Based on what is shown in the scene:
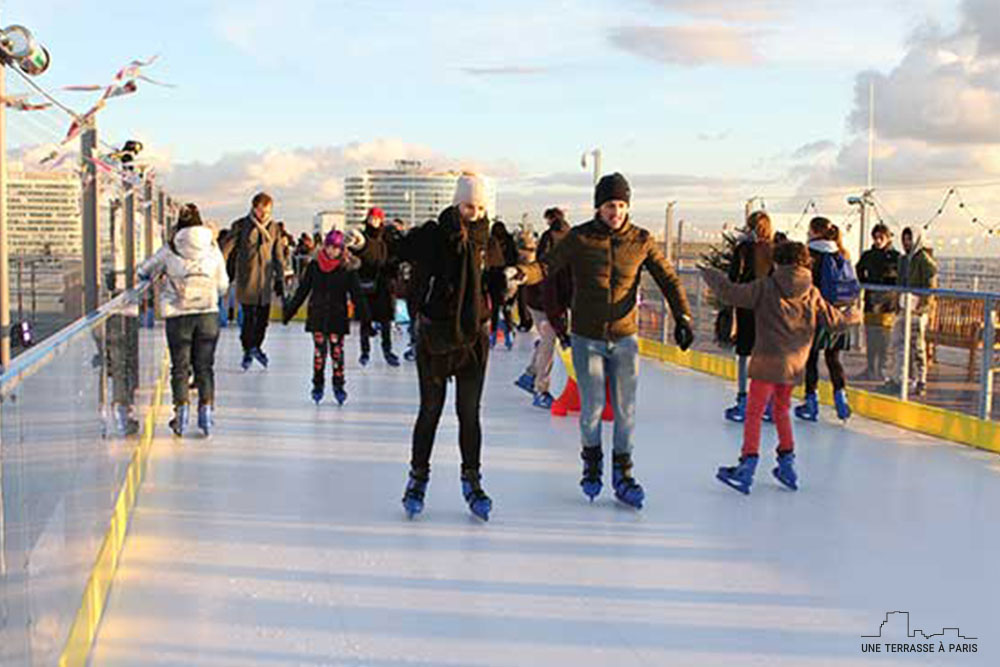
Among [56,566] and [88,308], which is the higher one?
[88,308]

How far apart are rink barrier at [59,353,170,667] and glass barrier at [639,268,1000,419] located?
5.04 meters

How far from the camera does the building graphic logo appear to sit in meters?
3.26

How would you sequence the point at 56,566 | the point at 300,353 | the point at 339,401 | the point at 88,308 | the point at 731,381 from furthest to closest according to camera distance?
the point at 300,353, the point at 731,381, the point at 339,401, the point at 88,308, the point at 56,566

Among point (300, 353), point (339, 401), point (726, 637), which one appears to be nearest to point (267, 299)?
point (339, 401)

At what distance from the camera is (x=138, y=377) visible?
5.55 meters

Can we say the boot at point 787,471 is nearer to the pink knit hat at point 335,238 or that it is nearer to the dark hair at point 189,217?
the dark hair at point 189,217

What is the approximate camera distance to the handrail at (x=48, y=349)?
222 centimetres

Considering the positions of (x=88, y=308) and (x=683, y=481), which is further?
(x=683, y=481)

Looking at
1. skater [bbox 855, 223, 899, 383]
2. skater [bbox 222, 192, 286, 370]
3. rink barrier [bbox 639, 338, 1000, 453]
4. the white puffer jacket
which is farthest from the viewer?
skater [bbox 222, 192, 286, 370]

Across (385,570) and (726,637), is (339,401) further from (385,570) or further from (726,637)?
(726,637)

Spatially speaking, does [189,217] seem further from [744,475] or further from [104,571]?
[744,475]

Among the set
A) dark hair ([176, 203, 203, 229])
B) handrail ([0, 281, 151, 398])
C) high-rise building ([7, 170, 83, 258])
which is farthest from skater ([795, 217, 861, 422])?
high-rise building ([7, 170, 83, 258])

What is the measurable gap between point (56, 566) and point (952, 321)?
6.20m

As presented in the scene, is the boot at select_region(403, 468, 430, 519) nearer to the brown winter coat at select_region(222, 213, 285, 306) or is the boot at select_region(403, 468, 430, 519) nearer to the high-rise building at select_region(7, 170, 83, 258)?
the high-rise building at select_region(7, 170, 83, 258)
